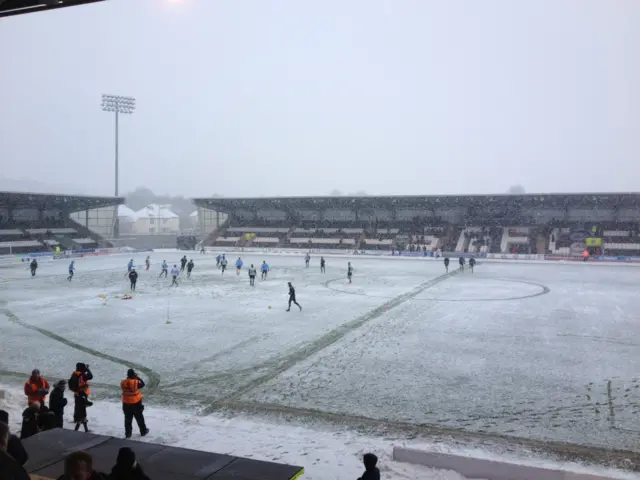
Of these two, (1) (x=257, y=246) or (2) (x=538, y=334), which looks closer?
(2) (x=538, y=334)

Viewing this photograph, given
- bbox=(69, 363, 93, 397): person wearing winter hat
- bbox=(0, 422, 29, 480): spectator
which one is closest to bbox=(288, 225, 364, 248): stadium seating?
bbox=(69, 363, 93, 397): person wearing winter hat

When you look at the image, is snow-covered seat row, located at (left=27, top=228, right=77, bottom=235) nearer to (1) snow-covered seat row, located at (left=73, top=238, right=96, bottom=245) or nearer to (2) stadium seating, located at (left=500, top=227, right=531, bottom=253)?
(1) snow-covered seat row, located at (left=73, top=238, right=96, bottom=245)

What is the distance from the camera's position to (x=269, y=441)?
808 centimetres

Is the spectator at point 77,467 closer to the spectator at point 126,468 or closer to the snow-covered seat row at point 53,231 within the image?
the spectator at point 126,468

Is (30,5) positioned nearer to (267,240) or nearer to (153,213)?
(267,240)

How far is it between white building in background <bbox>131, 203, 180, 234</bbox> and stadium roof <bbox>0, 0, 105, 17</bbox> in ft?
349

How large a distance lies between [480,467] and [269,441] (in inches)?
132

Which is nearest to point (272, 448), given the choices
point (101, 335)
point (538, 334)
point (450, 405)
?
point (450, 405)

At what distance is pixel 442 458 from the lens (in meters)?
7.03

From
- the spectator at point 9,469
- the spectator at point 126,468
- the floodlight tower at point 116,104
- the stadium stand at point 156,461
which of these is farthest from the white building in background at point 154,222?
the spectator at point 9,469

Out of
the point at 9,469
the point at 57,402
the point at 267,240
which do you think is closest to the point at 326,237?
the point at 267,240

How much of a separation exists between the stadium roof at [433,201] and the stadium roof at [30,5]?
52811 millimetres

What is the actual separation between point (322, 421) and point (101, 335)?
10088 millimetres

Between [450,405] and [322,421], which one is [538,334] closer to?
[450,405]
